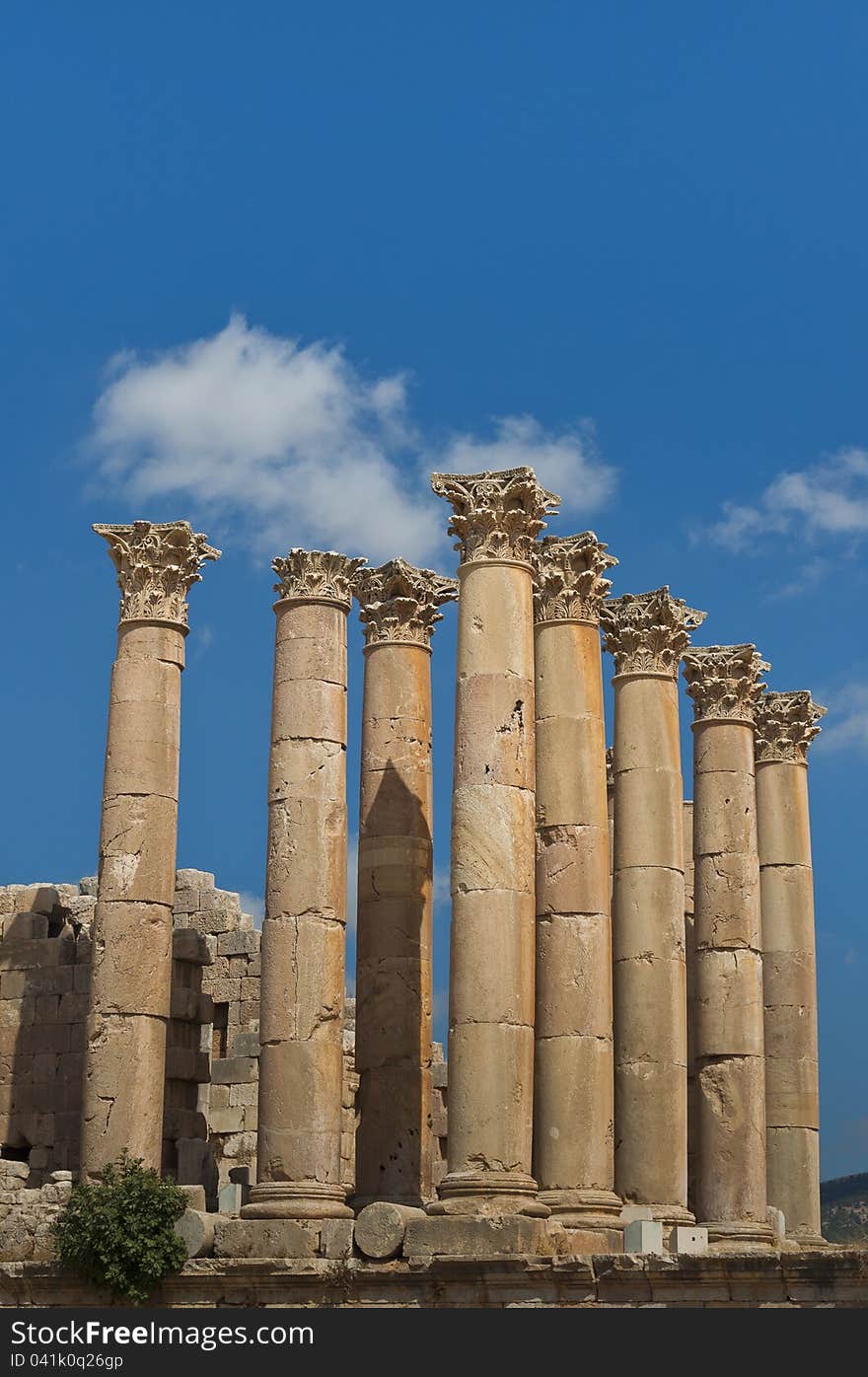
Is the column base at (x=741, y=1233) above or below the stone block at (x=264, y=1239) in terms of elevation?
above

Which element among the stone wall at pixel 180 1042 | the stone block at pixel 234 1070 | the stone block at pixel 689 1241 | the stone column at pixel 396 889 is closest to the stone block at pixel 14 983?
the stone wall at pixel 180 1042

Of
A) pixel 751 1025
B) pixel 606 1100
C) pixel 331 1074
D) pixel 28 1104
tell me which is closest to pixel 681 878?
pixel 751 1025

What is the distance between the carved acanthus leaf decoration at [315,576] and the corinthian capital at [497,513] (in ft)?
9.81

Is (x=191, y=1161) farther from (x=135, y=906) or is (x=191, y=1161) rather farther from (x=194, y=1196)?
(x=135, y=906)

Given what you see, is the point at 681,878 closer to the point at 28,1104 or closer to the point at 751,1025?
the point at 751,1025

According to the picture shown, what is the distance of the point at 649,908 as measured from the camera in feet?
112

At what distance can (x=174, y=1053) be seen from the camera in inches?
1467

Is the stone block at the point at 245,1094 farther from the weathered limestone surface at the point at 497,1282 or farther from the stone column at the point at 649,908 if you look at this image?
the weathered limestone surface at the point at 497,1282

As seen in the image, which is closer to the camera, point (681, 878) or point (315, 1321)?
point (315, 1321)

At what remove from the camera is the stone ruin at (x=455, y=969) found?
28.0m

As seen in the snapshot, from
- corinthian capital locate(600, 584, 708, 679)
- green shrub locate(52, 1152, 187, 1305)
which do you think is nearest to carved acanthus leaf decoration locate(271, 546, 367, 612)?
corinthian capital locate(600, 584, 708, 679)

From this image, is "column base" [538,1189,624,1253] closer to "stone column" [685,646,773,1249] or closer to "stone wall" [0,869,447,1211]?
"stone column" [685,646,773,1249]

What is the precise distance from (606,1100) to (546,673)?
656 cm

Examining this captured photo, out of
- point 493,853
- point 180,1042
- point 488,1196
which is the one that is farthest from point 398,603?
point 488,1196
